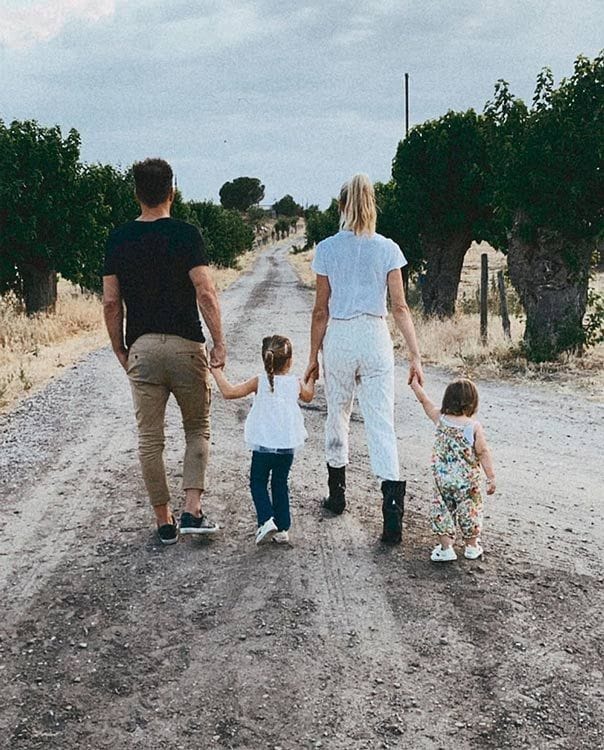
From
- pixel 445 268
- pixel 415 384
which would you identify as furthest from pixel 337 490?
pixel 445 268

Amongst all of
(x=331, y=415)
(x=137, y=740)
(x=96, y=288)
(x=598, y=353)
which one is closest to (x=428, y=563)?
(x=331, y=415)

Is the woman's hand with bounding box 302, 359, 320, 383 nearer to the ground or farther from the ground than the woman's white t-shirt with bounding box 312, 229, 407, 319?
nearer to the ground

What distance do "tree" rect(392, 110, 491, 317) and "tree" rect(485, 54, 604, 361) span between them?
6.10m

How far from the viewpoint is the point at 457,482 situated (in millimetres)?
4348

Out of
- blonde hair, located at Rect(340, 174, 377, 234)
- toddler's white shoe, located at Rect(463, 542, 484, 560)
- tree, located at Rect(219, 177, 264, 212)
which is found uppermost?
tree, located at Rect(219, 177, 264, 212)

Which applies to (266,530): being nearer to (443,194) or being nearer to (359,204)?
(359,204)

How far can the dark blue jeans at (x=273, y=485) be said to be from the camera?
4.54 metres

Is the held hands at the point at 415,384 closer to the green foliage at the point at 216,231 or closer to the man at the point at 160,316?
the man at the point at 160,316

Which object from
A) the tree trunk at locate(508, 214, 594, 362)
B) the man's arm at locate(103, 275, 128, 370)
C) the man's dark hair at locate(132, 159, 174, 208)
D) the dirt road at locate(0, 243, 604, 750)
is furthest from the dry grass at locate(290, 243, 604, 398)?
Result: the man's dark hair at locate(132, 159, 174, 208)

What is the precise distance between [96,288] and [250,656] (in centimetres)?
Answer: 2440

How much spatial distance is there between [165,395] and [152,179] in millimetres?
1191

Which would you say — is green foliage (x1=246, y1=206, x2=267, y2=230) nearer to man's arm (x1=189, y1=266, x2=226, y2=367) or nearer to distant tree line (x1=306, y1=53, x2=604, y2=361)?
distant tree line (x1=306, y1=53, x2=604, y2=361)

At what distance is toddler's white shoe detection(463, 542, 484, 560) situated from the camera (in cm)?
441

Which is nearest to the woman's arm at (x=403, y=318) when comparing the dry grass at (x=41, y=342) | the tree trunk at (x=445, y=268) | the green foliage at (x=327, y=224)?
the dry grass at (x=41, y=342)
